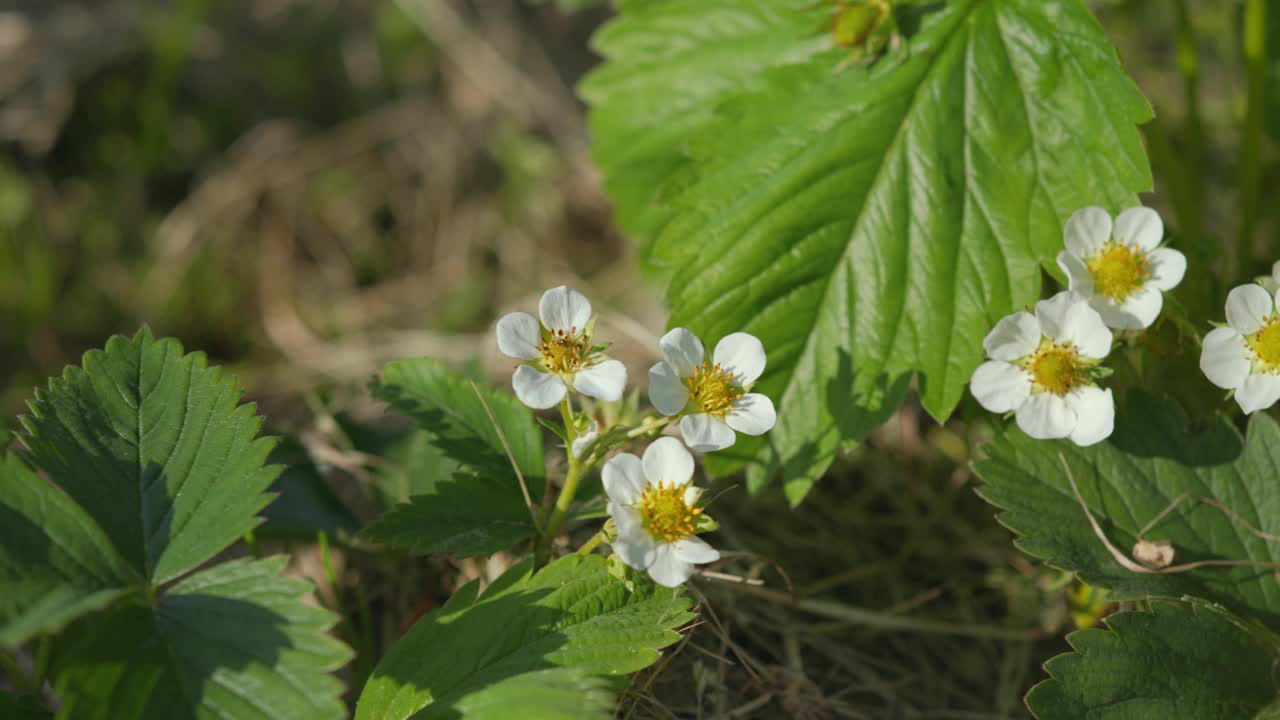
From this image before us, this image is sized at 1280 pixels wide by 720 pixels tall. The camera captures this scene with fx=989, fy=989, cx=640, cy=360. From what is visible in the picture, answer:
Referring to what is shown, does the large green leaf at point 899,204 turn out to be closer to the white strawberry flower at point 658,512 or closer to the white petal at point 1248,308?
the white petal at point 1248,308

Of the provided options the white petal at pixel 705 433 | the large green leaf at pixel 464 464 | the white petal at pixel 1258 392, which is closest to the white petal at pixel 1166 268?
the white petal at pixel 1258 392

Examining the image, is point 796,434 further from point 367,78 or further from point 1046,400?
point 367,78

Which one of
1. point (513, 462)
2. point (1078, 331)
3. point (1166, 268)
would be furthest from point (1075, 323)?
point (513, 462)

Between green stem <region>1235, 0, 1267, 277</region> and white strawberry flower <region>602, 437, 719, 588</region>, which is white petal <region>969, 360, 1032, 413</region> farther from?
green stem <region>1235, 0, 1267, 277</region>

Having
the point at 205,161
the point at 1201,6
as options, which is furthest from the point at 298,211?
the point at 1201,6

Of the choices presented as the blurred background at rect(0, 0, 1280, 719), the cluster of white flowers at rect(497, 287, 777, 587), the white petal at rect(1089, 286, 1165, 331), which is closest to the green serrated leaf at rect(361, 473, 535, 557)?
the cluster of white flowers at rect(497, 287, 777, 587)

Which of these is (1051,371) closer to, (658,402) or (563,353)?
(658,402)
